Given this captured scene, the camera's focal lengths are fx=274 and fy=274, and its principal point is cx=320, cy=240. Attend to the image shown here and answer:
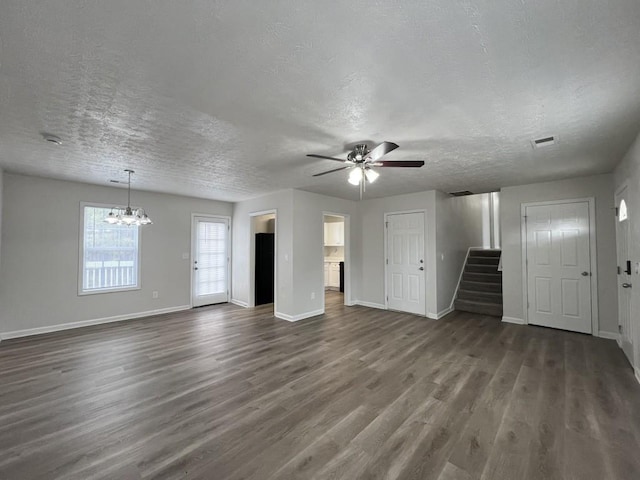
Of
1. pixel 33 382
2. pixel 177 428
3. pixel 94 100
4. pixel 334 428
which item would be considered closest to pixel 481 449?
pixel 334 428

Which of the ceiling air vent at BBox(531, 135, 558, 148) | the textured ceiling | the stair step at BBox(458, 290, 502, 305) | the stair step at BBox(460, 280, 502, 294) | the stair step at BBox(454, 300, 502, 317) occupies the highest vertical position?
the textured ceiling

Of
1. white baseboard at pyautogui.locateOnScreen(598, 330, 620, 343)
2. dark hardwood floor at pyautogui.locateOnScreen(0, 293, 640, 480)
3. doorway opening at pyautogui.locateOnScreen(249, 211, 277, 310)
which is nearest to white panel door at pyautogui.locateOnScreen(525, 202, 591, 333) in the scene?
white baseboard at pyautogui.locateOnScreen(598, 330, 620, 343)

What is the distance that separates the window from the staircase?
22.2ft

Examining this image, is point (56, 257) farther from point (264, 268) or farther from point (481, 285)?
point (481, 285)

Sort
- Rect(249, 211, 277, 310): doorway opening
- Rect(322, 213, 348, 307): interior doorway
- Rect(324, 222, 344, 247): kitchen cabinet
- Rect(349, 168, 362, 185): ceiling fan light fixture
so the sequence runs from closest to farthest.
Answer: Rect(349, 168, 362, 185): ceiling fan light fixture → Rect(249, 211, 277, 310): doorway opening → Rect(322, 213, 348, 307): interior doorway → Rect(324, 222, 344, 247): kitchen cabinet

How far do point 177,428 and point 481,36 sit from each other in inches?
129

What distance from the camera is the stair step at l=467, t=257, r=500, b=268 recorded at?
656 centimetres

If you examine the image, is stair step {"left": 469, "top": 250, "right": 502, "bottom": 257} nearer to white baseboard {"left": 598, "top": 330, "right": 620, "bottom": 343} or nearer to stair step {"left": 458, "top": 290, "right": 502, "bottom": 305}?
stair step {"left": 458, "top": 290, "right": 502, "bottom": 305}

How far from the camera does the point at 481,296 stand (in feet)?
19.1

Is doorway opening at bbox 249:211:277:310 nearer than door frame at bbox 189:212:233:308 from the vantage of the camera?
No

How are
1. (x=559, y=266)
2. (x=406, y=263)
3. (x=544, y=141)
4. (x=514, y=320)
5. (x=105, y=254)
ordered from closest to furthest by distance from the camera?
(x=544, y=141) → (x=559, y=266) → (x=514, y=320) → (x=105, y=254) → (x=406, y=263)

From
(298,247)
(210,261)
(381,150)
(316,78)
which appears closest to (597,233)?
(381,150)

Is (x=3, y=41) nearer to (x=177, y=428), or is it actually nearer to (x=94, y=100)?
(x=94, y=100)

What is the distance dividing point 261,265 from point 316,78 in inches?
204
